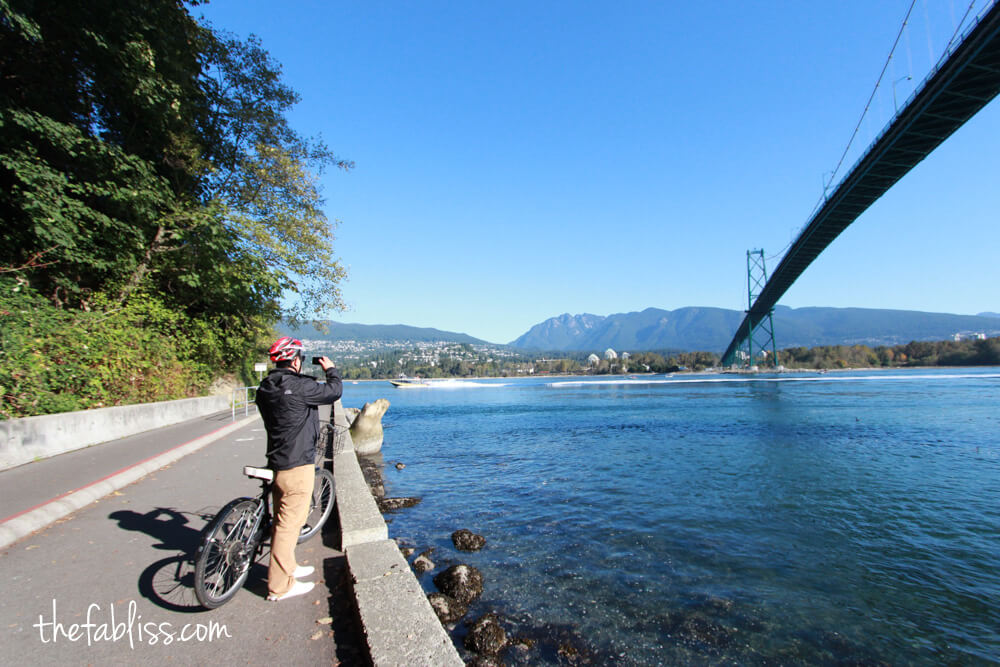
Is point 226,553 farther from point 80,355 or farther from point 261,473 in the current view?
point 80,355

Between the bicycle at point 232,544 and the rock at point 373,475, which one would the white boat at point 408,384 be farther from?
the bicycle at point 232,544

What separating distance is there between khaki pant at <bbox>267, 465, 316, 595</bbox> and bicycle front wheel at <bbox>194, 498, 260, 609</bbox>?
0.88 feet

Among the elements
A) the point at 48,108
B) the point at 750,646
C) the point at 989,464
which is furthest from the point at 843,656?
the point at 48,108

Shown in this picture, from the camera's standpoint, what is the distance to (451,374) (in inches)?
7308

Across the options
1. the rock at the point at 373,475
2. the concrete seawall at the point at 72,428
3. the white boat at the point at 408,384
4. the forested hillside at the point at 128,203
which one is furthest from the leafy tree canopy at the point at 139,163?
the white boat at the point at 408,384

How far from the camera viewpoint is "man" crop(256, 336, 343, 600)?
142 inches

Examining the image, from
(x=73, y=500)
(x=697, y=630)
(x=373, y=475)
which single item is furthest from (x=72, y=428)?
(x=697, y=630)

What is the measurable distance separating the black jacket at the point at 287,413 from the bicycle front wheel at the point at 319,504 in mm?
1379

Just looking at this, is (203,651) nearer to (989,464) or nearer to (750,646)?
(750,646)

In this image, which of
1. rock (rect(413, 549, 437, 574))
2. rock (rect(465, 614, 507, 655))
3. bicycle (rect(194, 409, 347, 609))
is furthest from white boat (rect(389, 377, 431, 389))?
bicycle (rect(194, 409, 347, 609))

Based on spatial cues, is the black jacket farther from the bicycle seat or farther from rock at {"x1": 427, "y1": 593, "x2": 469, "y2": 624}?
rock at {"x1": 427, "y1": 593, "x2": 469, "y2": 624}

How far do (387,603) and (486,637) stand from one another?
157 centimetres

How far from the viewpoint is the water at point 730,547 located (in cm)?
475

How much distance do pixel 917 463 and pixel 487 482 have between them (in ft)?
40.3
